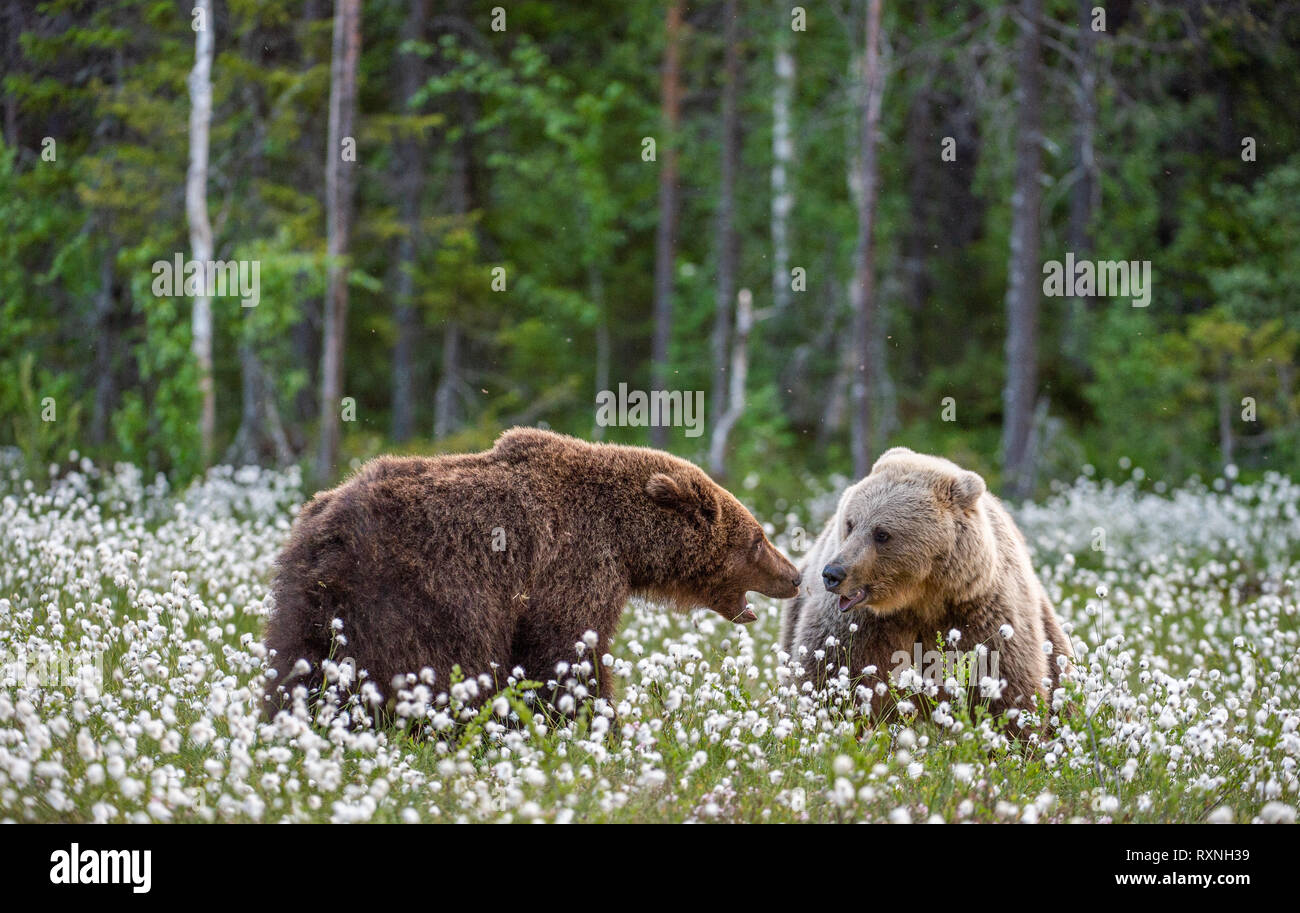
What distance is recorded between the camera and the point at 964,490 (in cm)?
625

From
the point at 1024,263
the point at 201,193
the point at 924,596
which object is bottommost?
the point at 924,596

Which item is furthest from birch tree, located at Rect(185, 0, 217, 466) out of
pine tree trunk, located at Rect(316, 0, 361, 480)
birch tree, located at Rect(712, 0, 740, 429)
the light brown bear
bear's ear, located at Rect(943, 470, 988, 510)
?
bear's ear, located at Rect(943, 470, 988, 510)

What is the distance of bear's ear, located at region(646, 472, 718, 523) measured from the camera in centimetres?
613

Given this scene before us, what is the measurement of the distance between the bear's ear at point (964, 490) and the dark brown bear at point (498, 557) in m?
1.04

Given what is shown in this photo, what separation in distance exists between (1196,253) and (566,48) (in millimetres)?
13351

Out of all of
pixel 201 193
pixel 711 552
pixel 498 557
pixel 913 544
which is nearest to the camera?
pixel 498 557

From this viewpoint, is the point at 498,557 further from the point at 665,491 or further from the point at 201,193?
the point at 201,193

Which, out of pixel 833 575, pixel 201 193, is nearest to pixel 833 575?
pixel 833 575

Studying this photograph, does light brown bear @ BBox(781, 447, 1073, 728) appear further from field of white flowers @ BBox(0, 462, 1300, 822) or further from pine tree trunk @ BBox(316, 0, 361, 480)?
pine tree trunk @ BBox(316, 0, 361, 480)

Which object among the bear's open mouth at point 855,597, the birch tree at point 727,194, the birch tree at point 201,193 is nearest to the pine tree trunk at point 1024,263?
the birch tree at point 727,194

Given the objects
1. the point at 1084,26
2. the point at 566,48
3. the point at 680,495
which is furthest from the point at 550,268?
the point at 680,495

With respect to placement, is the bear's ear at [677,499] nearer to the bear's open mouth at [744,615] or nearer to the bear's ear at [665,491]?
the bear's ear at [665,491]

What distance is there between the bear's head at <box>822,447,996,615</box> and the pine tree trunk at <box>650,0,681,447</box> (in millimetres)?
15257

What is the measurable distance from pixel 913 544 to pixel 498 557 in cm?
205
